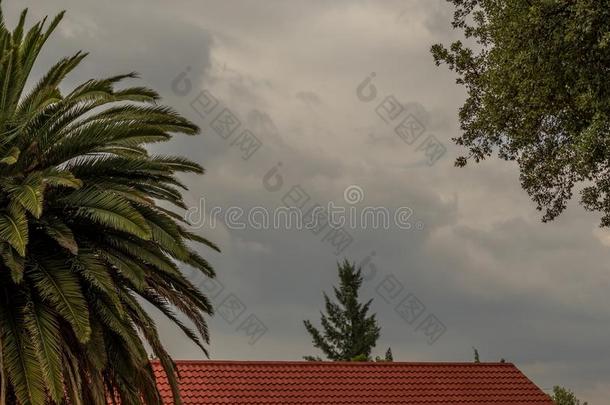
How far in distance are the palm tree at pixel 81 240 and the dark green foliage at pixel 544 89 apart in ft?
25.5

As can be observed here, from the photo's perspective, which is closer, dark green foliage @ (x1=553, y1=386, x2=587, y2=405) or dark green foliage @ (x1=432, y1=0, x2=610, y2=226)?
dark green foliage @ (x1=432, y1=0, x2=610, y2=226)

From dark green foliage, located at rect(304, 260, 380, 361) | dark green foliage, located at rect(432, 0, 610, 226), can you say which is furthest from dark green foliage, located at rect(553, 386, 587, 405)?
dark green foliage, located at rect(432, 0, 610, 226)

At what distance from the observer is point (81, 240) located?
1772 centimetres

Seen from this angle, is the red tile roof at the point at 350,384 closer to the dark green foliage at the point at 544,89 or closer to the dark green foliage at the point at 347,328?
the dark green foliage at the point at 544,89

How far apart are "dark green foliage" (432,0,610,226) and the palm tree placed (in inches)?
307

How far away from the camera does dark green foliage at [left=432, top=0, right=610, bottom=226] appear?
18953 mm

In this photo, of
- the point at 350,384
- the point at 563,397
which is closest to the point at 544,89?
the point at 350,384

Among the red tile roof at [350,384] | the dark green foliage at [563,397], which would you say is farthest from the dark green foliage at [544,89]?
the dark green foliage at [563,397]

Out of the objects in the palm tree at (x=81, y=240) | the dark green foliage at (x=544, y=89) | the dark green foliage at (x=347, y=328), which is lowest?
the palm tree at (x=81, y=240)

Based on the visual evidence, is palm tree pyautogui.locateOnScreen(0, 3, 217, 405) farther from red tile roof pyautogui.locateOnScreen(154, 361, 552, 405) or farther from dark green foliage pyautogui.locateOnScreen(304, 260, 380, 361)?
dark green foliage pyautogui.locateOnScreen(304, 260, 380, 361)

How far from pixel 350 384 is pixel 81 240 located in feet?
36.0

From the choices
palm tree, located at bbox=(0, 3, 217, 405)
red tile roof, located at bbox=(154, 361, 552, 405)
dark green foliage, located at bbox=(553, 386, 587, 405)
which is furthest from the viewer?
dark green foliage, located at bbox=(553, 386, 587, 405)

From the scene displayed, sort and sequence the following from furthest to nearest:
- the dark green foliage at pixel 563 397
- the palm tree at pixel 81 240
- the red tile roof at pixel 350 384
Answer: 1. the dark green foliage at pixel 563 397
2. the red tile roof at pixel 350 384
3. the palm tree at pixel 81 240

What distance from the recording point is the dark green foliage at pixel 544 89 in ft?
62.2
